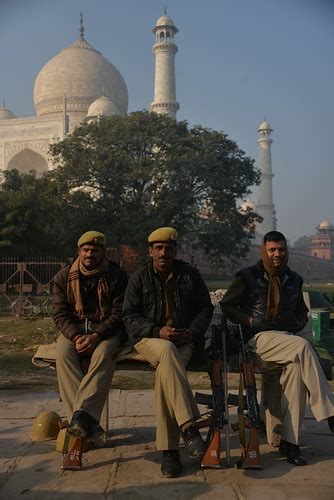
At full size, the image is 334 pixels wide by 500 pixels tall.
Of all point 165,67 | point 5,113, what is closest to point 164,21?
point 165,67

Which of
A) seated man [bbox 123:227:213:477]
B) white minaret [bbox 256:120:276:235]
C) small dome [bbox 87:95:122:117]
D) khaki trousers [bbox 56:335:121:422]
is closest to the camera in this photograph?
seated man [bbox 123:227:213:477]

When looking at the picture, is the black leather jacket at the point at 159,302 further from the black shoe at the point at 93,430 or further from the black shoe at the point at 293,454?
the black shoe at the point at 293,454

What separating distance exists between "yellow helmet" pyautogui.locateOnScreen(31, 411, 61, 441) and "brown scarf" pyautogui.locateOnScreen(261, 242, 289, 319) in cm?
139

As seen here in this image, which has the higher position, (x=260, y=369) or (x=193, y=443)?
(x=260, y=369)

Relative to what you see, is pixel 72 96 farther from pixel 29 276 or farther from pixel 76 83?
pixel 29 276

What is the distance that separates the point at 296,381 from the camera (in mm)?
2705

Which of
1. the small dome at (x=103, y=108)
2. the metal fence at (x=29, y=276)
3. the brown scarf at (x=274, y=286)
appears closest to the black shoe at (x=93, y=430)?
the brown scarf at (x=274, y=286)

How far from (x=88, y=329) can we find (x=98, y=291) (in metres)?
0.23

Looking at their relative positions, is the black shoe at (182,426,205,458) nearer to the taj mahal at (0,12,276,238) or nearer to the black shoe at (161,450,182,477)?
the black shoe at (161,450,182,477)

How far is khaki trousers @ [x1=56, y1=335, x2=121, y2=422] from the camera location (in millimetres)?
2662

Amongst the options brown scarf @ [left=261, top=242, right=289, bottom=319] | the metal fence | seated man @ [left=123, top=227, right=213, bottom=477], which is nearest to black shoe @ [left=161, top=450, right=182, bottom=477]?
seated man @ [left=123, top=227, right=213, bottom=477]

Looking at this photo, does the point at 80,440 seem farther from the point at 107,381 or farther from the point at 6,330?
the point at 6,330

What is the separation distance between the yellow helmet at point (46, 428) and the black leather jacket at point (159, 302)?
2.38 ft

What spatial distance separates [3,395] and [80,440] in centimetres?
190
